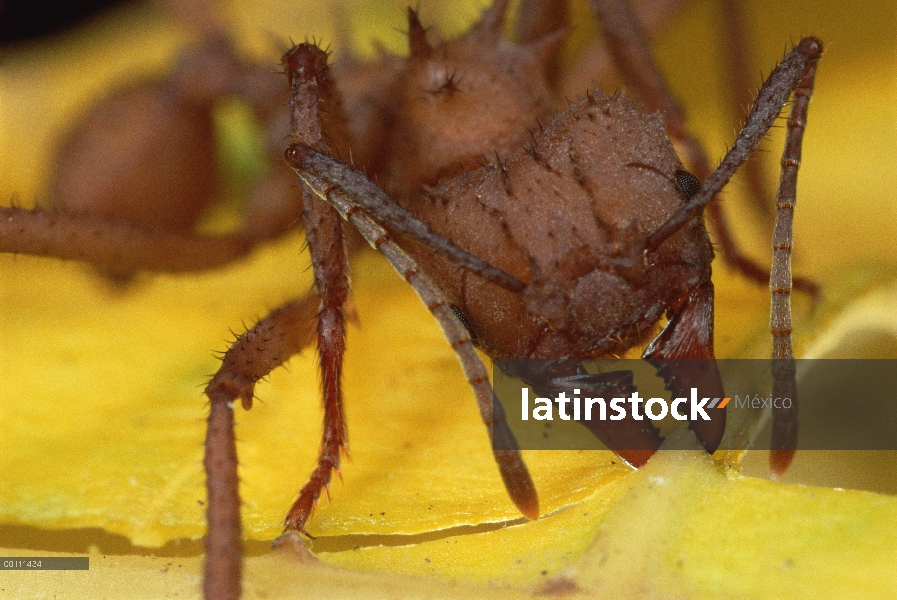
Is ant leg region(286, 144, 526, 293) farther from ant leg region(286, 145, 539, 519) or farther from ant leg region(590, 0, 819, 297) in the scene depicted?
ant leg region(590, 0, 819, 297)

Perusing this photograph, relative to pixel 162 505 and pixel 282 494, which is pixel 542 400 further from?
pixel 162 505

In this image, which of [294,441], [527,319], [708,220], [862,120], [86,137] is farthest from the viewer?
[86,137]

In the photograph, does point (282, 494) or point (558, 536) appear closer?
point (558, 536)

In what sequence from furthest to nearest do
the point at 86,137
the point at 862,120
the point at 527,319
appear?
the point at 86,137 < the point at 862,120 < the point at 527,319

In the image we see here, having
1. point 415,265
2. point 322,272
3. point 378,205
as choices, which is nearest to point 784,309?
point 415,265

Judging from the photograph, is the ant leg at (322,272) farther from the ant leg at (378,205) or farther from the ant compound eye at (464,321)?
the ant compound eye at (464,321)

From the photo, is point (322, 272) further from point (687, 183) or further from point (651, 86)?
point (651, 86)

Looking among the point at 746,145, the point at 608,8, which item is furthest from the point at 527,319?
the point at 608,8
